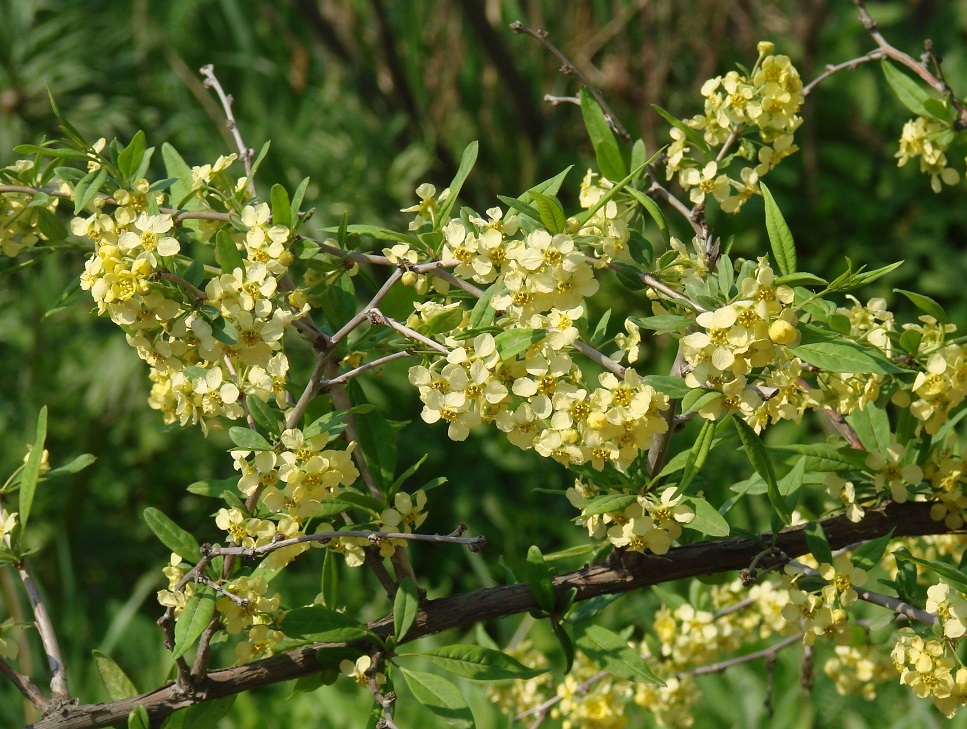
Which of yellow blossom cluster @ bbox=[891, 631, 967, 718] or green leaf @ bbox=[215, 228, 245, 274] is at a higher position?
green leaf @ bbox=[215, 228, 245, 274]

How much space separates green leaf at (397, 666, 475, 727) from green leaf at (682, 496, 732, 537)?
0.20m

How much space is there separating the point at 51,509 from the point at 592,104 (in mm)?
2174

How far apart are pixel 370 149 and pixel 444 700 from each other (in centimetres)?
198

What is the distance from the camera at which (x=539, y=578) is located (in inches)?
29.5

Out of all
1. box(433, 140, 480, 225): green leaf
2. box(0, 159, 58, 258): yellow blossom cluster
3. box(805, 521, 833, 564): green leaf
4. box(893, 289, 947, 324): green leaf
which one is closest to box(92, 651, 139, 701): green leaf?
box(0, 159, 58, 258): yellow blossom cluster

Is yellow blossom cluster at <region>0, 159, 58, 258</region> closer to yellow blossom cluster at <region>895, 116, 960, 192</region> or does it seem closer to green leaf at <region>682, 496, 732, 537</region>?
green leaf at <region>682, 496, 732, 537</region>

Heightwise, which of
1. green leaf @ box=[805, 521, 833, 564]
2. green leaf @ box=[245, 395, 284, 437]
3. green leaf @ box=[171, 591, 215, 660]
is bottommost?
green leaf @ box=[805, 521, 833, 564]

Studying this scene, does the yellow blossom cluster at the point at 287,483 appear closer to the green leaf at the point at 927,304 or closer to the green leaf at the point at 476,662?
the green leaf at the point at 476,662

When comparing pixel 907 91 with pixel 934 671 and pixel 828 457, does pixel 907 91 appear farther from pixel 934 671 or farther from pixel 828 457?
pixel 934 671

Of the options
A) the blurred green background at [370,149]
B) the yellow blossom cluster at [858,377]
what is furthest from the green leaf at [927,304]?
the blurred green background at [370,149]

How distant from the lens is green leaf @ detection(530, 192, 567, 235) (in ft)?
2.32

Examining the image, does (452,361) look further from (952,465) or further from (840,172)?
(840,172)

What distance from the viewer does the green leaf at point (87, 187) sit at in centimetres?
69

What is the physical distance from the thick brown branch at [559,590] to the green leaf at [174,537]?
0.09 m
